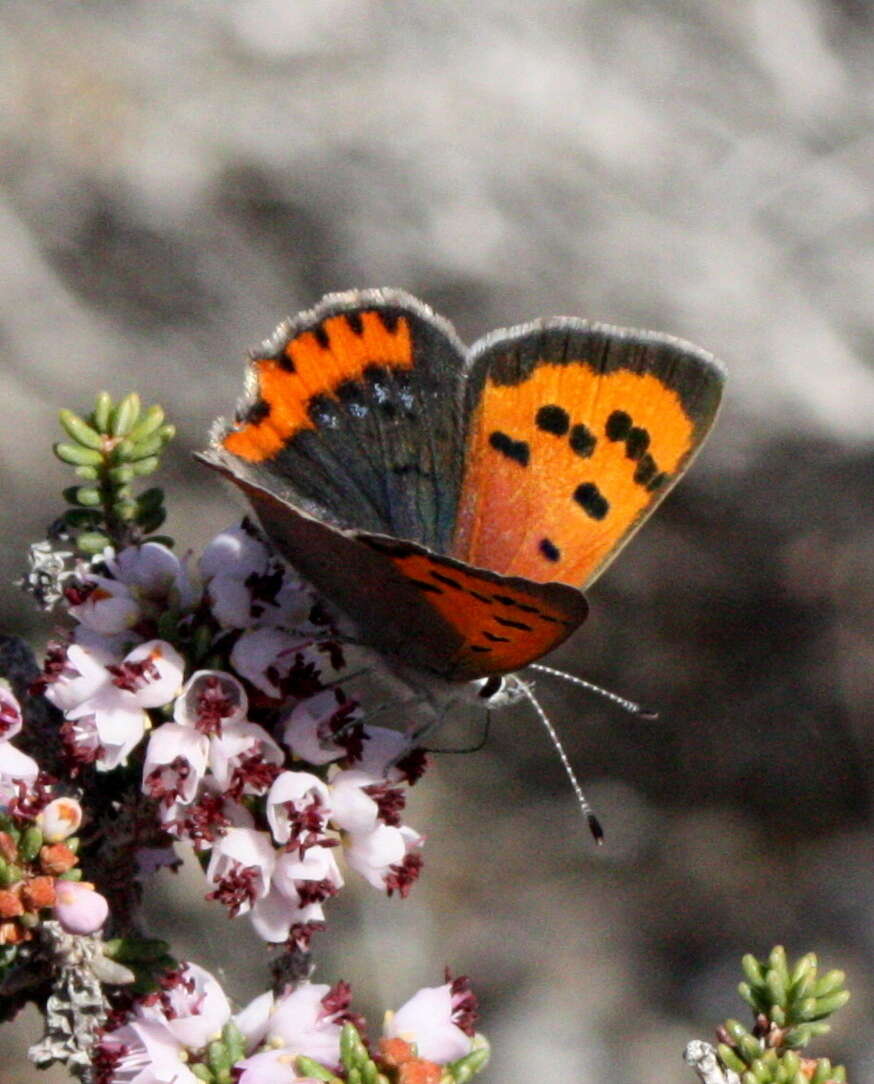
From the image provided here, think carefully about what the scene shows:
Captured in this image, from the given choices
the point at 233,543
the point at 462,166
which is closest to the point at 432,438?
the point at 233,543

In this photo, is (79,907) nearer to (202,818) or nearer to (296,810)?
(202,818)

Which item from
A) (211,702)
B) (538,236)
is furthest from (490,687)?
(538,236)

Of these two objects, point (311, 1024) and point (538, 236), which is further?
point (538, 236)

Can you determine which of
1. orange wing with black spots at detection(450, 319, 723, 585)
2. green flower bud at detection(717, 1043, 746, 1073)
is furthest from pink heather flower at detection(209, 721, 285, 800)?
green flower bud at detection(717, 1043, 746, 1073)

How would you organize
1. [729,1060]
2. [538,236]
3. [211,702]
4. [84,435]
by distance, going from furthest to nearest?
1. [538,236]
2. [84,435]
3. [211,702]
4. [729,1060]

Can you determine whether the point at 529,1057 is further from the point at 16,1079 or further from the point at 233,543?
the point at 233,543

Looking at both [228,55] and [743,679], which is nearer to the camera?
[228,55]
